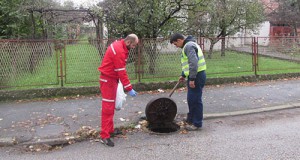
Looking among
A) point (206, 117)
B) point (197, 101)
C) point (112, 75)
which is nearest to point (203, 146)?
point (197, 101)

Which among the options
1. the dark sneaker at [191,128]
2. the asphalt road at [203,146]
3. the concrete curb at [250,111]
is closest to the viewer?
the asphalt road at [203,146]

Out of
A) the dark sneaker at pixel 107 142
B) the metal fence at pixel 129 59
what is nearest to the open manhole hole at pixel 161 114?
the dark sneaker at pixel 107 142

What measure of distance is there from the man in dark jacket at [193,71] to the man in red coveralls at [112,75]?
992 millimetres

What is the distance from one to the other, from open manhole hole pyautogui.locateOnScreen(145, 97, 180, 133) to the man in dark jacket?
1.12ft

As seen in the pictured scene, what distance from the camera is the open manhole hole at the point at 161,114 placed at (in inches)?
223

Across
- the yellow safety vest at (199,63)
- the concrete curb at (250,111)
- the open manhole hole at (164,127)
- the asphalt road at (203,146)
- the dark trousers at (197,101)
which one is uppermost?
the yellow safety vest at (199,63)

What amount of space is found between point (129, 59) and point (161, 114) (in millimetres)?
3239

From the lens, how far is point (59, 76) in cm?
812

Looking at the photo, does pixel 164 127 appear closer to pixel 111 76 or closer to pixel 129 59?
pixel 111 76

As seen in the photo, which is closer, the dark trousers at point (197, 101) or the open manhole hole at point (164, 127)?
the dark trousers at point (197, 101)

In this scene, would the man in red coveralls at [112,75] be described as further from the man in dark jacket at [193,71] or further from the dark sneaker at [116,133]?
the man in dark jacket at [193,71]

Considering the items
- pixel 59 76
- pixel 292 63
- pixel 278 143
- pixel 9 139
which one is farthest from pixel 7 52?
pixel 292 63

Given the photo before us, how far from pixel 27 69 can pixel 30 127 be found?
2638 millimetres

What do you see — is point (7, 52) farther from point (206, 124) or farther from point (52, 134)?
point (206, 124)
